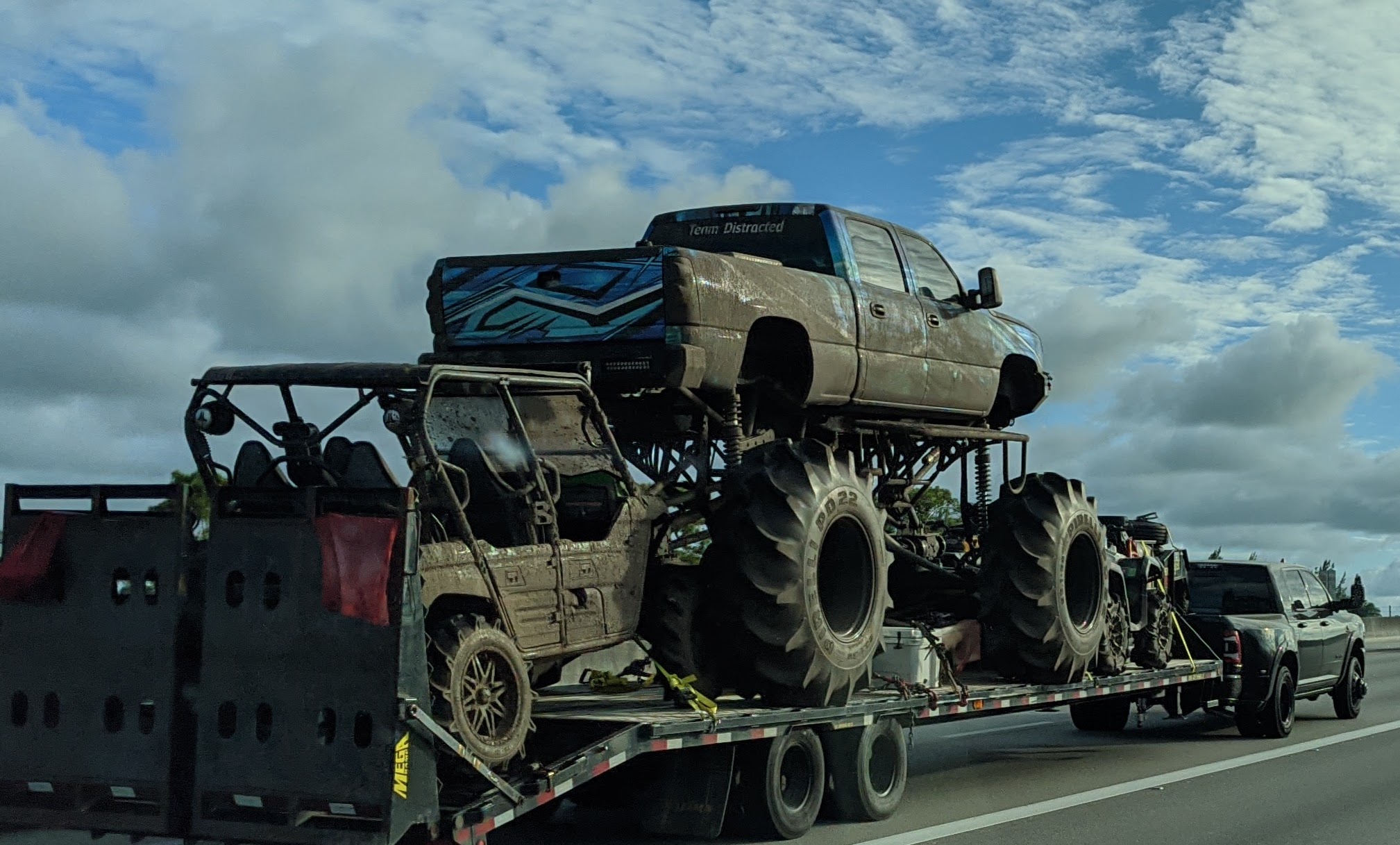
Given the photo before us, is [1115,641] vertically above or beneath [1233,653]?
above

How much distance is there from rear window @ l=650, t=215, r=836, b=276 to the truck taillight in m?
6.56

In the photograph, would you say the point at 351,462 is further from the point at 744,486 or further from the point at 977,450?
the point at 977,450

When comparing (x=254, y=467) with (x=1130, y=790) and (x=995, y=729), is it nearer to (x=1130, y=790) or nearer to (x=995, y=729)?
(x=1130, y=790)

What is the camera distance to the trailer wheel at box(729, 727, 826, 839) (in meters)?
9.51

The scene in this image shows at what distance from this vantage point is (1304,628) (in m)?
17.0

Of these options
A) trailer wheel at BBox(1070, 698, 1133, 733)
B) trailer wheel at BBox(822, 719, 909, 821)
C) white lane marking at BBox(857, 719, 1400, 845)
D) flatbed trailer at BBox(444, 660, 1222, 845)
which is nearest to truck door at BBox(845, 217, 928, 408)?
flatbed trailer at BBox(444, 660, 1222, 845)

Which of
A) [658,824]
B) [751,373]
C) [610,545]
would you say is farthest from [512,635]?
[751,373]

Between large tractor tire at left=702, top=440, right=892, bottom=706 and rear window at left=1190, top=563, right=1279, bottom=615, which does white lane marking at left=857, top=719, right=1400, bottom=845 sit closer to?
large tractor tire at left=702, top=440, right=892, bottom=706

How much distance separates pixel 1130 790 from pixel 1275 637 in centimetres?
461

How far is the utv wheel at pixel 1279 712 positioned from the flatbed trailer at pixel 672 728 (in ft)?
15.1

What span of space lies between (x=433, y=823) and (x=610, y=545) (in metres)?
2.43

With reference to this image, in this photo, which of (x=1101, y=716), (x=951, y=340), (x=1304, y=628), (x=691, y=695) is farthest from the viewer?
(x=1304, y=628)

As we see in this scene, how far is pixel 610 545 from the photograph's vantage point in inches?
359

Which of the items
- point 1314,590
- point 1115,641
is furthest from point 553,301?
point 1314,590
